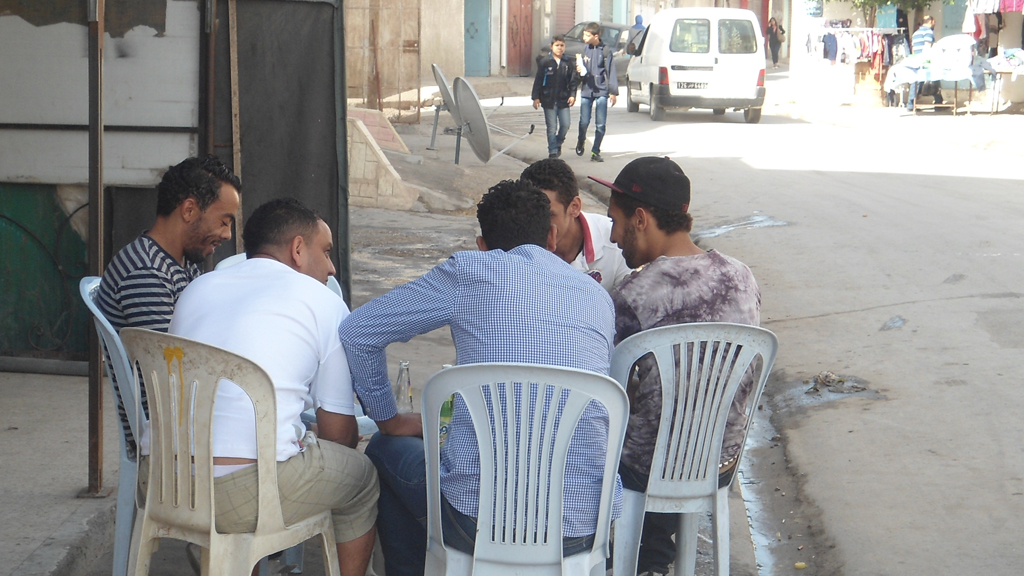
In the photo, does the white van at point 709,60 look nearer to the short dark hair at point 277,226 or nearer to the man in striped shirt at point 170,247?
the man in striped shirt at point 170,247

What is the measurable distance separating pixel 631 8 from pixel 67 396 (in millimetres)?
33328

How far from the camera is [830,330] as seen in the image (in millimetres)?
5957

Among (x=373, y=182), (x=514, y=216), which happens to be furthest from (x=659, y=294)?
(x=373, y=182)

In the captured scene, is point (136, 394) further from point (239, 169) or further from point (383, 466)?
point (239, 169)

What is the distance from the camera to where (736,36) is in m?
18.0

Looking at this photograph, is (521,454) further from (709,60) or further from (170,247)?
(709,60)

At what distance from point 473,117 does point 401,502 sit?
881 centimetres

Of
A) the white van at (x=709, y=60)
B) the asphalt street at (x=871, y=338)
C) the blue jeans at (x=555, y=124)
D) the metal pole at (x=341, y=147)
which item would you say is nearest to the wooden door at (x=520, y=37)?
the white van at (x=709, y=60)

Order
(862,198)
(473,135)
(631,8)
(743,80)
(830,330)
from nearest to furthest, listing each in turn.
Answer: (830,330) < (862,198) < (473,135) < (743,80) < (631,8)

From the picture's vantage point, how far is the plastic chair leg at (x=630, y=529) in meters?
2.78

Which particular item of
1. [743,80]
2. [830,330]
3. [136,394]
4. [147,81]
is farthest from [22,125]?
[743,80]

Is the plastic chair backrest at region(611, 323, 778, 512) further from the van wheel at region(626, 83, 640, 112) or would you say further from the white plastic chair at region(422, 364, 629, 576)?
the van wheel at region(626, 83, 640, 112)

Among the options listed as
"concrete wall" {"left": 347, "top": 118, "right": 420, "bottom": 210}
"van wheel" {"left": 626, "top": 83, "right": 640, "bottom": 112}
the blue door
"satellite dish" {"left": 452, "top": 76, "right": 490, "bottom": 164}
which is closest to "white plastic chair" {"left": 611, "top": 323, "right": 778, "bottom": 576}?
"concrete wall" {"left": 347, "top": 118, "right": 420, "bottom": 210}

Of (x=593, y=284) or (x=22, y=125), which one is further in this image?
(x=22, y=125)
